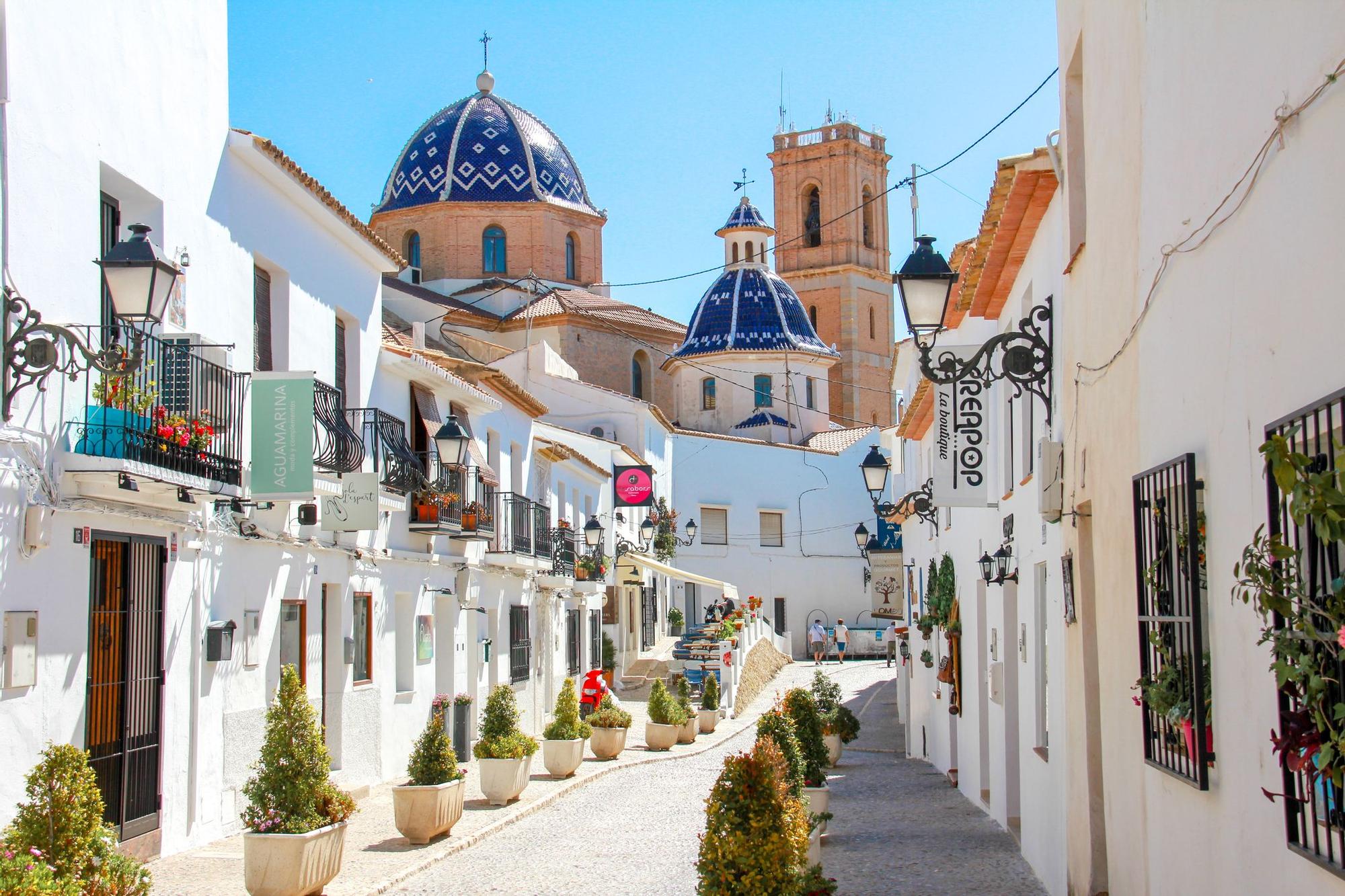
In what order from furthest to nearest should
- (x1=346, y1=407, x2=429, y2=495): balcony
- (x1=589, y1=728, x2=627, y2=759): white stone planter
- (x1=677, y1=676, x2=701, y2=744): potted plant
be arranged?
(x1=677, y1=676, x2=701, y2=744): potted plant, (x1=589, y1=728, x2=627, y2=759): white stone planter, (x1=346, y1=407, x2=429, y2=495): balcony

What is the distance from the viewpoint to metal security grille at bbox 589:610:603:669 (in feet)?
104

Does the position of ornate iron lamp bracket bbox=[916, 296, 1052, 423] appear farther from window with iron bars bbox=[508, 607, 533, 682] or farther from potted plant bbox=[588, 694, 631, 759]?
window with iron bars bbox=[508, 607, 533, 682]

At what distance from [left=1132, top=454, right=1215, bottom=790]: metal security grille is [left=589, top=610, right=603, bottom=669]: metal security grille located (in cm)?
2505

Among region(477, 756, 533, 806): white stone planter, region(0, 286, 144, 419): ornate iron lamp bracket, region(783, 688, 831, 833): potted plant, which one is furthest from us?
region(477, 756, 533, 806): white stone planter

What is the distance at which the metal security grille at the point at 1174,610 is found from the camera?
5.64 meters

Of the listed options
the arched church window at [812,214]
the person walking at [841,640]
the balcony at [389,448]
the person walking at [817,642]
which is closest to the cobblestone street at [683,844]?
the balcony at [389,448]

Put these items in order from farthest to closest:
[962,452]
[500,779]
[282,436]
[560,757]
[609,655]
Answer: [609,655], [560,757], [500,779], [282,436], [962,452]

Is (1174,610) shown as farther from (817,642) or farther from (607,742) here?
(817,642)

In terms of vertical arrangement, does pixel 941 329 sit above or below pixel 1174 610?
above

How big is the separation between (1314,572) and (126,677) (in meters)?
8.92

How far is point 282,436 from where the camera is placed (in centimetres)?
1262

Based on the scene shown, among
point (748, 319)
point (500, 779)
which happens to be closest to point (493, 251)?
point (748, 319)

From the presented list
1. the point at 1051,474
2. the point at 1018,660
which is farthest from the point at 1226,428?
the point at 1018,660

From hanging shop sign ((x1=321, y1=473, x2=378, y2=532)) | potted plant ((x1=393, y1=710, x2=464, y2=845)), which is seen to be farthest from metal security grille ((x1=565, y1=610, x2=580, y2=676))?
potted plant ((x1=393, y1=710, x2=464, y2=845))
